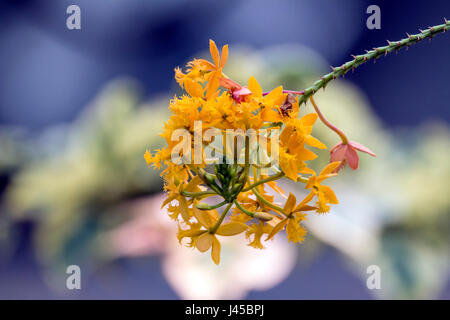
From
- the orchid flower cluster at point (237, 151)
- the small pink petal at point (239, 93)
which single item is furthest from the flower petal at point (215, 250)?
the small pink petal at point (239, 93)

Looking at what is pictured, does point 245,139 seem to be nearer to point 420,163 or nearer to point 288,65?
point 288,65

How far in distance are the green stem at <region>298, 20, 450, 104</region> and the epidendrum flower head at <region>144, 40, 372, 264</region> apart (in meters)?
0.02

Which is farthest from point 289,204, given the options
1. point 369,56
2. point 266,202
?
point 369,56

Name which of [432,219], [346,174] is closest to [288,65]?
[346,174]

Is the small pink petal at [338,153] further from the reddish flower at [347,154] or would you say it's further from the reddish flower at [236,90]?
the reddish flower at [236,90]

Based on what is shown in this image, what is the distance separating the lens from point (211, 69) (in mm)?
389

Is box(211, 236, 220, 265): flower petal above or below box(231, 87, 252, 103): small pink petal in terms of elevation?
below

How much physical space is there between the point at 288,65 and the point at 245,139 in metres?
1.72

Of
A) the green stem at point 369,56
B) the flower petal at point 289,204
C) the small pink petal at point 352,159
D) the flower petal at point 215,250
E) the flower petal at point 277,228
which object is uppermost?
the green stem at point 369,56

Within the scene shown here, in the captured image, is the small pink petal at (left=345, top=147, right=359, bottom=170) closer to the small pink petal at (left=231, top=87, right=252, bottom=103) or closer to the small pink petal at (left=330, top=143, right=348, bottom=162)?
the small pink petal at (left=330, top=143, right=348, bottom=162)

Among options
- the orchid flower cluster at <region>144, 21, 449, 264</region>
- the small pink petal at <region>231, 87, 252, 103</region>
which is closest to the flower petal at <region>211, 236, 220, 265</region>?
the orchid flower cluster at <region>144, 21, 449, 264</region>

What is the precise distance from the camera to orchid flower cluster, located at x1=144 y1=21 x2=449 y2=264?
35 cm

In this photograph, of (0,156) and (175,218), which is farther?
(0,156)

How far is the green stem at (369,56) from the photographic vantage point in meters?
0.37
